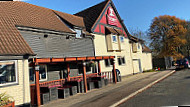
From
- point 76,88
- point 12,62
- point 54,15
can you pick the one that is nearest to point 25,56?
point 12,62

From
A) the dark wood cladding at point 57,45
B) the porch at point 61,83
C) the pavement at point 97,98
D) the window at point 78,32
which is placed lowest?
the pavement at point 97,98

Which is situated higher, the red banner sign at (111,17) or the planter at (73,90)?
the red banner sign at (111,17)

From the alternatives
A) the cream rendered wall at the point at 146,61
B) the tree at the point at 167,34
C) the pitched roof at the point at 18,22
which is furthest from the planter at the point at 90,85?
the tree at the point at 167,34

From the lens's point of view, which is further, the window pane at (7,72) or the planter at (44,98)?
the planter at (44,98)

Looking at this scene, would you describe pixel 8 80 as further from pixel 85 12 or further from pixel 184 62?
pixel 184 62

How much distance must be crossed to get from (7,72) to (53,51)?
4.62 metres

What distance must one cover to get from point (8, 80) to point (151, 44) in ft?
125

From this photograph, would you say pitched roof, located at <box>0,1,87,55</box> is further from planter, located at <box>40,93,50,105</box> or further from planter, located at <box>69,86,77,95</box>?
planter, located at <box>69,86,77,95</box>

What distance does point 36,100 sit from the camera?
27.3ft

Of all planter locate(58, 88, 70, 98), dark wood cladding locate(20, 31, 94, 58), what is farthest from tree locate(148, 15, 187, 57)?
planter locate(58, 88, 70, 98)

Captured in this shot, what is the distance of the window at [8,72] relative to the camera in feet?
25.0

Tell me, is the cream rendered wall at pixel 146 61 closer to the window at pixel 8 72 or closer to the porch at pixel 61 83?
the porch at pixel 61 83

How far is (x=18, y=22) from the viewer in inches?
415

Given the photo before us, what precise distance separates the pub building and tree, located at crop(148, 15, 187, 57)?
18.6 m
